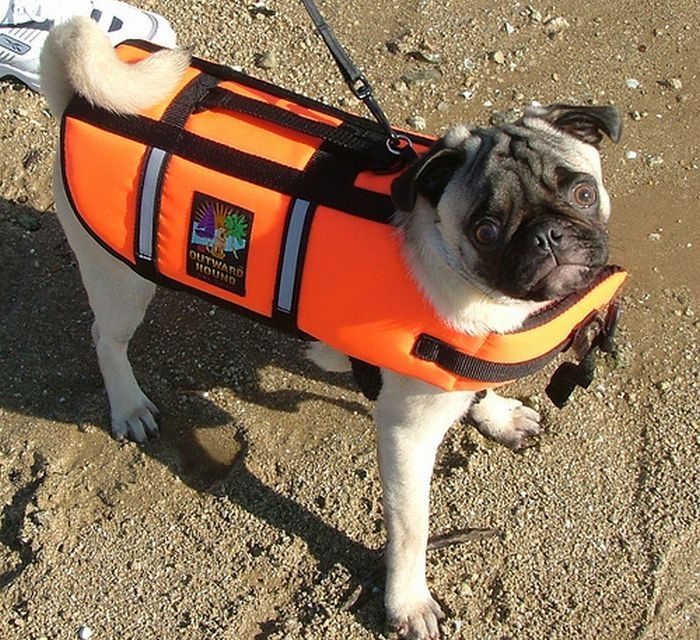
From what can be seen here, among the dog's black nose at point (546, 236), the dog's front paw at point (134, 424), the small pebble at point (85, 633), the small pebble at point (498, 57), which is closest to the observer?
the dog's black nose at point (546, 236)

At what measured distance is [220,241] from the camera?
133 inches

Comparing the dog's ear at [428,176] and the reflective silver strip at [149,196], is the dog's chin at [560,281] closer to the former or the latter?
the dog's ear at [428,176]

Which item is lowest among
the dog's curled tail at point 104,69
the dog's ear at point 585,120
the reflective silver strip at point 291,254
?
the reflective silver strip at point 291,254

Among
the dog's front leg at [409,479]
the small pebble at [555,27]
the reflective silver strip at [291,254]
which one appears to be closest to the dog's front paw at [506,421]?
the dog's front leg at [409,479]

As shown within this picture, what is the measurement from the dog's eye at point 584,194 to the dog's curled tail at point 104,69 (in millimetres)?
1463

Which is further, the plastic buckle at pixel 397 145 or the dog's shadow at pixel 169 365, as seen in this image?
the dog's shadow at pixel 169 365

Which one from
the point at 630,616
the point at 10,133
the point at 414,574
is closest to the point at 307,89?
the point at 10,133

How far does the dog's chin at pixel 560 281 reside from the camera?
286 cm

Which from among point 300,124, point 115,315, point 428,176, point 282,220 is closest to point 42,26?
point 115,315

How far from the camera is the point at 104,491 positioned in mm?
4219

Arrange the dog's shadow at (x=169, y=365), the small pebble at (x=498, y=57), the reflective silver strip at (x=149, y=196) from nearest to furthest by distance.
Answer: the reflective silver strip at (x=149, y=196)
the dog's shadow at (x=169, y=365)
the small pebble at (x=498, y=57)

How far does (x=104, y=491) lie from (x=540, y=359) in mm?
2027

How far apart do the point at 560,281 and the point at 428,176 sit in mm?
527

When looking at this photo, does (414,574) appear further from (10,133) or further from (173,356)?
(10,133)
